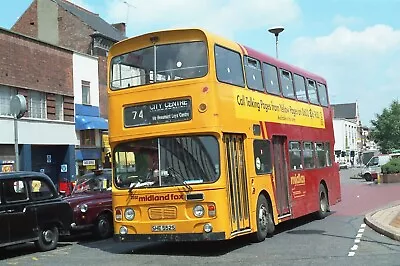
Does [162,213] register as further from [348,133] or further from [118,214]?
[348,133]

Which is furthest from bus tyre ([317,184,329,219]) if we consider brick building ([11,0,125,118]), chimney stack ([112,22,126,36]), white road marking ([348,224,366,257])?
chimney stack ([112,22,126,36])

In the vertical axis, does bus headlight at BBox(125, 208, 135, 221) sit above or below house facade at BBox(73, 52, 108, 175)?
below

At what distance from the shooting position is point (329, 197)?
1884 centimetres

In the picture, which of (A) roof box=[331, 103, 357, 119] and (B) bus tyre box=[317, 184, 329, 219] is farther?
(A) roof box=[331, 103, 357, 119]

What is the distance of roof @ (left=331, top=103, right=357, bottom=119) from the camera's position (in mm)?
128500

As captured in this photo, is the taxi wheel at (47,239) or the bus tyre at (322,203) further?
the bus tyre at (322,203)

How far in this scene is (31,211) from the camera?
13.0m

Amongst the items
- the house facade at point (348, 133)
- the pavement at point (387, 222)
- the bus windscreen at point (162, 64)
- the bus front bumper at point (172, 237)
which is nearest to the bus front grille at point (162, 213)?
the bus front bumper at point (172, 237)

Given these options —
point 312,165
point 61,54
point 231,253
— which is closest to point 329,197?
point 312,165

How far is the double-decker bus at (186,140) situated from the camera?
11.2 meters

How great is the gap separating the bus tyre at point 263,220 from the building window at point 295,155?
7.48 ft

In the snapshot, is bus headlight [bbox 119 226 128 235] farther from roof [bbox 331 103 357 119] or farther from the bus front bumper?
roof [bbox 331 103 357 119]

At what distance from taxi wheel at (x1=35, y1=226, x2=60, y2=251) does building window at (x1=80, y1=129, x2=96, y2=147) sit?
19.8 metres

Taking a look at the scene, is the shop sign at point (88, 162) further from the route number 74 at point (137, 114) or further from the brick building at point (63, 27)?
the route number 74 at point (137, 114)
